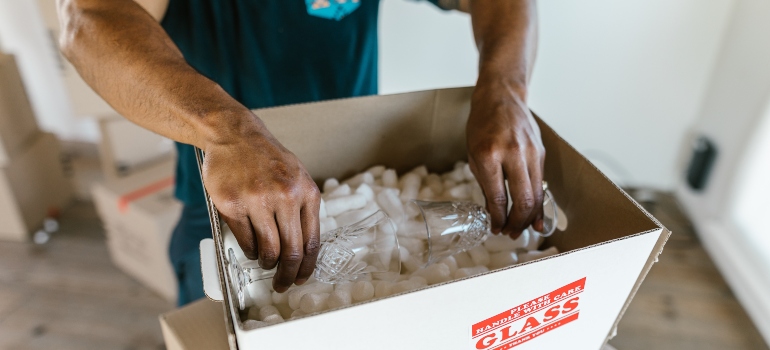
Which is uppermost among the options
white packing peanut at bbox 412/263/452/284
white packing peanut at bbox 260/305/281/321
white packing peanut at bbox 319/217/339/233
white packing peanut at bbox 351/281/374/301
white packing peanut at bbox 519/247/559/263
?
white packing peanut at bbox 319/217/339/233

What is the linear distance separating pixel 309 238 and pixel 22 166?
161cm

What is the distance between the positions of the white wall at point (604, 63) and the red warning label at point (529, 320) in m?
1.29

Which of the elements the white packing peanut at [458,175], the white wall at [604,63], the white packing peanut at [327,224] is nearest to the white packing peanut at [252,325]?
the white packing peanut at [327,224]

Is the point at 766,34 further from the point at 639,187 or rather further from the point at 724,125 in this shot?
the point at 639,187

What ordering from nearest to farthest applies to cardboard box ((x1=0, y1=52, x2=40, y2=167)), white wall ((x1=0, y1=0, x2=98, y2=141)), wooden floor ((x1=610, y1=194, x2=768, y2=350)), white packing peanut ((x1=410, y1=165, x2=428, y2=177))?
1. white packing peanut ((x1=410, y1=165, x2=428, y2=177))
2. wooden floor ((x1=610, y1=194, x2=768, y2=350))
3. cardboard box ((x1=0, y1=52, x2=40, y2=167))
4. white wall ((x1=0, y1=0, x2=98, y2=141))

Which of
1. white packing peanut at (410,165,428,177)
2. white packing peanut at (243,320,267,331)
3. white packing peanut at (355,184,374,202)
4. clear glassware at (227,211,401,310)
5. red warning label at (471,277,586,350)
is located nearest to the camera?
white packing peanut at (243,320,267,331)

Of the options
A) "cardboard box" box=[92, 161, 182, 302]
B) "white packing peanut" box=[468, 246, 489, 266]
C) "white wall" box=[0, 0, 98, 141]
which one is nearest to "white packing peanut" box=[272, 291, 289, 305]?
"white packing peanut" box=[468, 246, 489, 266]

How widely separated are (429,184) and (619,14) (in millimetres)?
1171

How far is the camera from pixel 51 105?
2145 millimetres

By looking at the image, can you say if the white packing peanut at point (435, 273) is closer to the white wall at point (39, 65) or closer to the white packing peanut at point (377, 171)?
the white packing peanut at point (377, 171)

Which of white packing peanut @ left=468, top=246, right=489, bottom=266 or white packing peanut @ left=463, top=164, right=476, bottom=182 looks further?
white packing peanut @ left=463, top=164, right=476, bottom=182

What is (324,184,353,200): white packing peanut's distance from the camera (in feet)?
2.28

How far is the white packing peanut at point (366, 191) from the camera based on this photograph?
693 millimetres

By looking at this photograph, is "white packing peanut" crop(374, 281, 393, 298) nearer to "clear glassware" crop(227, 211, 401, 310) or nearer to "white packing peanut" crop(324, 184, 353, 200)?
"clear glassware" crop(227, 211, 401, 310)
